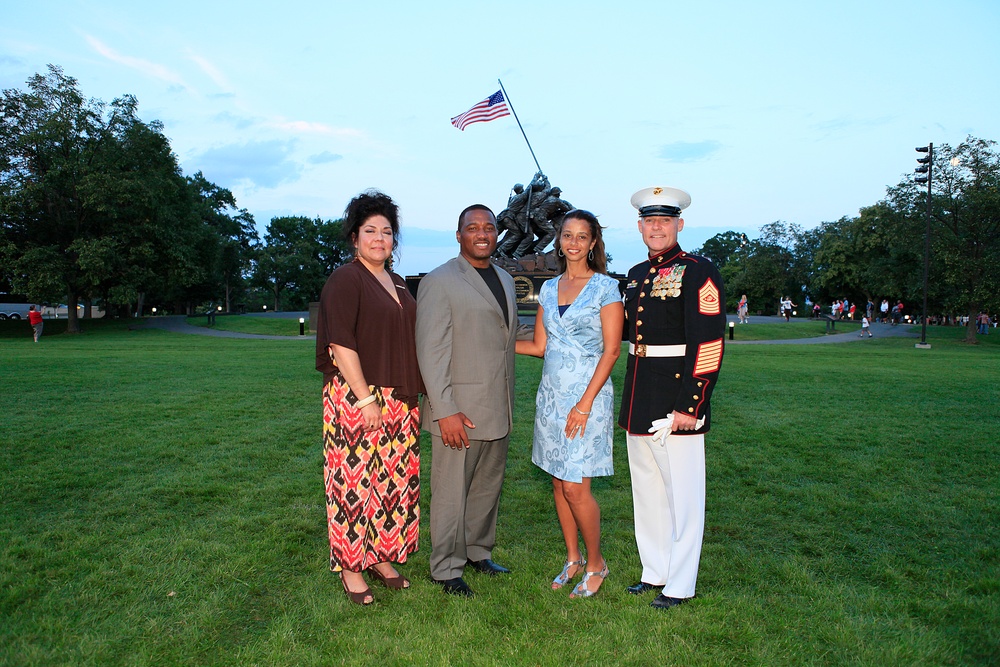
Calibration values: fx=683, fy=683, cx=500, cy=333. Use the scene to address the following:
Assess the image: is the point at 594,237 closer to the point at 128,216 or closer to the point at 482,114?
the point at 482,114

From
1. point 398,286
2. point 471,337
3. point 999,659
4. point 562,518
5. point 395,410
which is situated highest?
point 398,286

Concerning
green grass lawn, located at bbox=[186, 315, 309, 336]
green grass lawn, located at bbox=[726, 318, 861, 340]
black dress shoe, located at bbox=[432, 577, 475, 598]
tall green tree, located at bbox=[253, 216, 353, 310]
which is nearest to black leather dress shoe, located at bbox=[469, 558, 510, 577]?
black dress shoe, located at bbox=[432, 577, 475, 598]

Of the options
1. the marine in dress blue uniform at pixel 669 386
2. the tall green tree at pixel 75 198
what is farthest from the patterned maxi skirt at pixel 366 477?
the tall green tree at pixel 75 198

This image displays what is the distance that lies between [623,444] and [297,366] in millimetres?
8779

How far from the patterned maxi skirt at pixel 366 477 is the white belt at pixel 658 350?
1220 mm

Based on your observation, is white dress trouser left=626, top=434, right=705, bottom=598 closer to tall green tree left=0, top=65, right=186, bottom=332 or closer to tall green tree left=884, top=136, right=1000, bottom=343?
tall green tree left=884, top=136, right=1000, bottom=343

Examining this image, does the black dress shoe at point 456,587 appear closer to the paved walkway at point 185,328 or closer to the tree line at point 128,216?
the paved walkway at point 185,328

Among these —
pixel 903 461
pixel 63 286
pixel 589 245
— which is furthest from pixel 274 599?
pixel 63 286

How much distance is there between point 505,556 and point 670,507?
1.14 meters

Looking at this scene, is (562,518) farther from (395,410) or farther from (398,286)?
(398,286)

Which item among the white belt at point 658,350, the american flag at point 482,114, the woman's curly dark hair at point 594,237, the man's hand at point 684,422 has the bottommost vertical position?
the man's hand at point 684,422

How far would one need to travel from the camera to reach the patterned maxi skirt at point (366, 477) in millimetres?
3449

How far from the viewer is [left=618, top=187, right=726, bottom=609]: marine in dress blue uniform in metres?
3.21

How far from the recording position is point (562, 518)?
12.3ft
